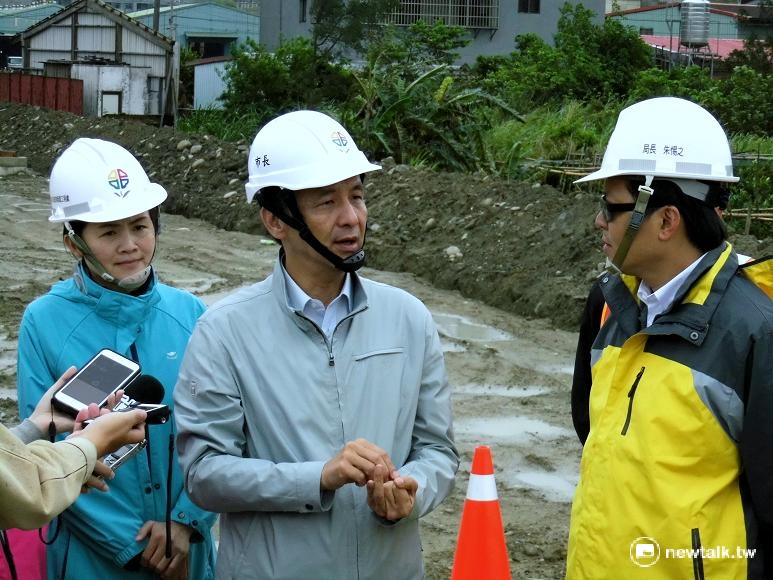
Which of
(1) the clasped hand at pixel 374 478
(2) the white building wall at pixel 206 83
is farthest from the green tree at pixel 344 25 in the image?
(1) the clasped hand at pixel 374 478

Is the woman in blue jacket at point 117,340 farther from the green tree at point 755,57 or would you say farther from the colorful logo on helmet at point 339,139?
the green tree at point 755,57

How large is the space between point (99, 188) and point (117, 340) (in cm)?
52

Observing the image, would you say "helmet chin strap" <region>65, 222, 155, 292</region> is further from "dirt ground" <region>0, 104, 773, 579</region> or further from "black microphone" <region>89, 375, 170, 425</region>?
"dirt ground" <region>0, 104, 773, 579</region>

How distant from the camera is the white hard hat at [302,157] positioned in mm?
3232

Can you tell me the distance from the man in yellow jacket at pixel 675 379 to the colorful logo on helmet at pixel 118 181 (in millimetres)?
1584

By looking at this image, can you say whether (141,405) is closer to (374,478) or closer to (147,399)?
(147,399)

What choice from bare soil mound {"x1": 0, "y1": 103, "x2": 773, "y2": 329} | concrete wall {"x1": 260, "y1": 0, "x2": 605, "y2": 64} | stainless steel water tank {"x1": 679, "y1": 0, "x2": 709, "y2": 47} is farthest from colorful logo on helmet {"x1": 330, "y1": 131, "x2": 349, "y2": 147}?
concrete wall {"x1": 260, "y1": 0, "x2": 605, "y2": 64}

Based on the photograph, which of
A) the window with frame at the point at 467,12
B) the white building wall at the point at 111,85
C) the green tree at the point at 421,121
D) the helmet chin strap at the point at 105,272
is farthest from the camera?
the window with frame at the point at 467,12

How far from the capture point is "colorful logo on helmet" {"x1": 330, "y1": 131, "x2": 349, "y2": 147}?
3289mm

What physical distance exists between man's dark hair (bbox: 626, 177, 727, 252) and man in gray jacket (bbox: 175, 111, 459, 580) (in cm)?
72

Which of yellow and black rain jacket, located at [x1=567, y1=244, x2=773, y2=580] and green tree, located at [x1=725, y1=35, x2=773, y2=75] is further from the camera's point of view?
green tree, located at [x1=725, y1=35, x2=773, y2=75]

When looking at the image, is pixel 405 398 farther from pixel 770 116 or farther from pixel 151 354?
pixel 770 116

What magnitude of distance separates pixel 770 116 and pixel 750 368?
22456 mm

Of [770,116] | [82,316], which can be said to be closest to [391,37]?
[770,116]
